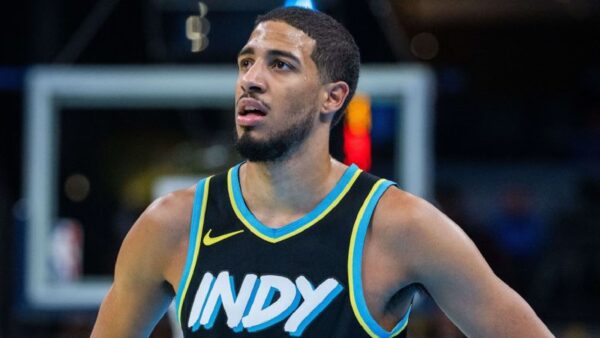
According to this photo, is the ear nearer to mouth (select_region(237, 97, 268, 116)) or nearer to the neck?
the neck

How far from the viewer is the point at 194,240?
280 cm

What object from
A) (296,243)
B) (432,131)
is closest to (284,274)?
(296,243)

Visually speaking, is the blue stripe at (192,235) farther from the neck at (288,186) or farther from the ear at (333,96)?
the ear at (333,96)

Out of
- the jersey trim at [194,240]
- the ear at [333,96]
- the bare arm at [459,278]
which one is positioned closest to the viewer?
the bare arm at [459,278]

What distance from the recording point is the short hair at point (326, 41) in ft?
9.30

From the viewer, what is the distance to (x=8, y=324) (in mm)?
7121

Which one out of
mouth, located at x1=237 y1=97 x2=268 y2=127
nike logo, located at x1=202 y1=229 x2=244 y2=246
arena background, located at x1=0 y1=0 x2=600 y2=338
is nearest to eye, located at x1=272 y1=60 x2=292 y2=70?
mouth, located at x1=237 y1=97 x2=268 y2=127

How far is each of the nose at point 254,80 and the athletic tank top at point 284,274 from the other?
0.31m

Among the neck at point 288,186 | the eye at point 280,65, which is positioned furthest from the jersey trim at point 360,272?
the eye at point 280,65

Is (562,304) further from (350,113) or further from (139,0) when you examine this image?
(139,0)

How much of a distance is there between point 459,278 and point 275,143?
0.53 m

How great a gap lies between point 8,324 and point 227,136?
2003 mm

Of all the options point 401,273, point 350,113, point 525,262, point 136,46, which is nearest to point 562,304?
point 525,262

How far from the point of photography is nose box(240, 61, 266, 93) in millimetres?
2715
